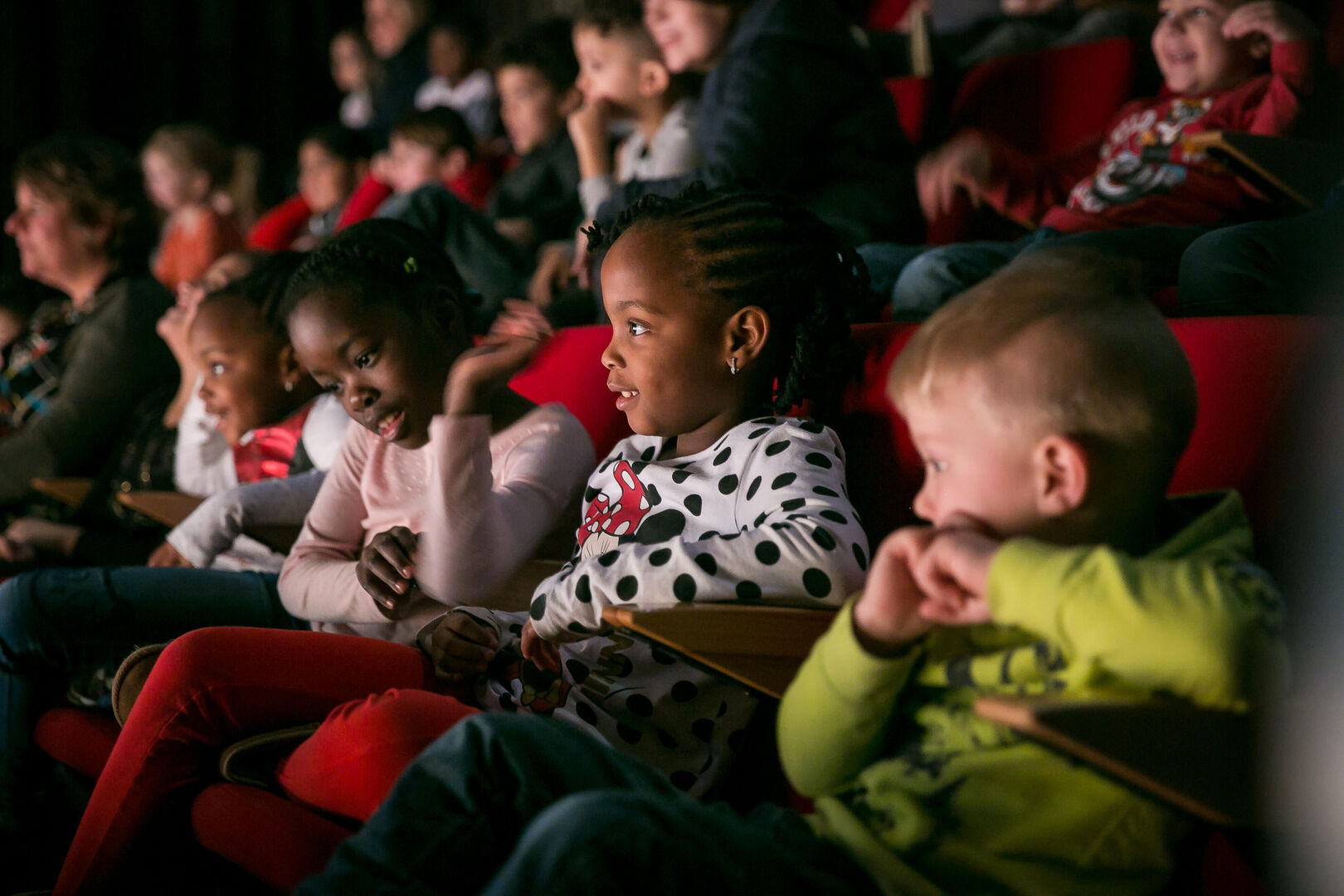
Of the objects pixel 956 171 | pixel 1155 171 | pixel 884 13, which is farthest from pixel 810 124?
pixel 884 13

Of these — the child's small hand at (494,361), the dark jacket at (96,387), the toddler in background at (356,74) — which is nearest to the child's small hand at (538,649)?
the child's small hand at (494,361)

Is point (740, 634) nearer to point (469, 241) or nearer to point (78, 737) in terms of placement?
point (78, 737)

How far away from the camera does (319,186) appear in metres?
3.86

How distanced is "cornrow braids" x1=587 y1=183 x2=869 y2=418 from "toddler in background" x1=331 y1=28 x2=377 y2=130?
→ 12.9ft

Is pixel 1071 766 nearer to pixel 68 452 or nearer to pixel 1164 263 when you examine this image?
pixel 1164 263

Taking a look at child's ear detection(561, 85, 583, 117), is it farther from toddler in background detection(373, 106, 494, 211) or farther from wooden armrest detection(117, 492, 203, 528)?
wooden armrest detection(117, 492, 203, 528)

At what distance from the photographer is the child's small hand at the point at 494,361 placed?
3.64 feet

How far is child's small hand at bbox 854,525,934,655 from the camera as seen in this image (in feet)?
2.45

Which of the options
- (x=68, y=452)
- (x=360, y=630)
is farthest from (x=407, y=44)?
(x=360, y=630)

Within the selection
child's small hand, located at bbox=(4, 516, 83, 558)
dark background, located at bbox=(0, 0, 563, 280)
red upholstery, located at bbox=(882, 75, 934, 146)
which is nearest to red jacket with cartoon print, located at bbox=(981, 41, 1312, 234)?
red upholstery, located at bbox=(882, 75, 934, 146)

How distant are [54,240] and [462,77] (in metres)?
2.10

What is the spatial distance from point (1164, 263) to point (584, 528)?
848mm

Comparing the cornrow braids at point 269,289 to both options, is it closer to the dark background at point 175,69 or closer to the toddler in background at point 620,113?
the toddler in background at point 620,113

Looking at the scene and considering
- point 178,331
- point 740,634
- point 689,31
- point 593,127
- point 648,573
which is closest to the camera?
point 740,634
